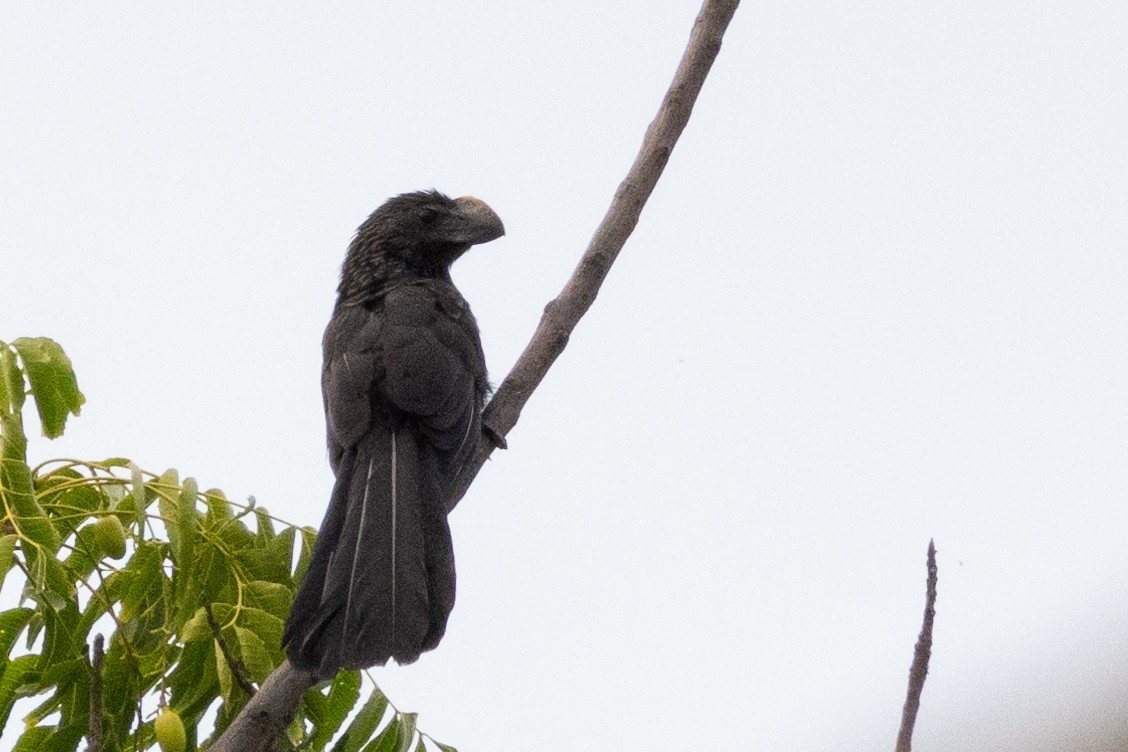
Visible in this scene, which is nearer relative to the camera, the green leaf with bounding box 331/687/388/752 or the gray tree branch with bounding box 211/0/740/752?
the green leaf with bounding box 331/687/388/752

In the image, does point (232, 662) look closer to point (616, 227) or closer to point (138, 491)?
point (138, 491)

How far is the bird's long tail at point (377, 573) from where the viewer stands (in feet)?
10.3

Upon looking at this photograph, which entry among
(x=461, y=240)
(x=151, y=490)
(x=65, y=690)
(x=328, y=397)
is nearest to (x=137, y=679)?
(x=65, y=690)

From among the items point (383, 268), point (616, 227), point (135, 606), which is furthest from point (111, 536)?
point (383, 268)

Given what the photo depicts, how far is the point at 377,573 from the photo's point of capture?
11.1 ft

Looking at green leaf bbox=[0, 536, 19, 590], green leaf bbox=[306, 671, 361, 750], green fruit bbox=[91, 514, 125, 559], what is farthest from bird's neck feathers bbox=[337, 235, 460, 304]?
green leaf bbox=[0, 536, 19, 590]

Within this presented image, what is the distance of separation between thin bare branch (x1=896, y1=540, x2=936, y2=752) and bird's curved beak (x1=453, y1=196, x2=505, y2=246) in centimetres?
313

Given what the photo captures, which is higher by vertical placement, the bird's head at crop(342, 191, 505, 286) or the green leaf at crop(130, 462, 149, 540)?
the bird's head at crop(342, 191, 505, 286)

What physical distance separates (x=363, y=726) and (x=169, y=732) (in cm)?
57

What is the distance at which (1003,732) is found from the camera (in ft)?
25.7

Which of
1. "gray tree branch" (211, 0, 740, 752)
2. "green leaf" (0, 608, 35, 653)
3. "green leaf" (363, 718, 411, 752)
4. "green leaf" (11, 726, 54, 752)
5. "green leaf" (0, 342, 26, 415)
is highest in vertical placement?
"gray tree branch" (211, 0, 740, 752)

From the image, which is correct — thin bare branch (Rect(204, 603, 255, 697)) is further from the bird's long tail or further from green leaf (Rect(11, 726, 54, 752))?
green leaf (Rect(11, 726, 54, 752))

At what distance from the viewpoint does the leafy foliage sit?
9.42ft

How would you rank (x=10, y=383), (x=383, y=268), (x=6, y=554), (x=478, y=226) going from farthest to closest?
(x=478, y=226) → (x=383, y=268) → (x=10, y=383) → (x=6, y=554)
